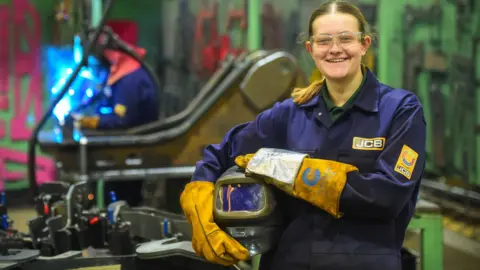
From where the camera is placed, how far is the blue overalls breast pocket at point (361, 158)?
1.44m

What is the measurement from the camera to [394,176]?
1363 mm

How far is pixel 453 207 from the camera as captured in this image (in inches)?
204

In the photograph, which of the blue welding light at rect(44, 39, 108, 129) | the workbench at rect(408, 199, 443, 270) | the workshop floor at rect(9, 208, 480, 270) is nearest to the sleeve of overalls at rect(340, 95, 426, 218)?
the workbench at rect(408, 199, 443, 270)

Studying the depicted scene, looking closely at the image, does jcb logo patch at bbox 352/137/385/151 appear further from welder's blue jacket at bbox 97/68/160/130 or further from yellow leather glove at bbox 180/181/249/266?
welder's blue jacket at bbox 97/68/160/130

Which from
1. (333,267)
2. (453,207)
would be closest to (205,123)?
(333,267)

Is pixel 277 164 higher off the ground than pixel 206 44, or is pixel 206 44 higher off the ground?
pixel 206 44

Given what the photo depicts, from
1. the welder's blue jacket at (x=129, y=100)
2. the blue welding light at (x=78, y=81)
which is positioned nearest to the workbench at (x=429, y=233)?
the welder's blue jacket at (x=129, y=100)

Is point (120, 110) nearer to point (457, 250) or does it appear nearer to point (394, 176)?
point (457, 250)

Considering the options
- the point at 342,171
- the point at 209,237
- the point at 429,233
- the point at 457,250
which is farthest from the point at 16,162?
the point at 342,171

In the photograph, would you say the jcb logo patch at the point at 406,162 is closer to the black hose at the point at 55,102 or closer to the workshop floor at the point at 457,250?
the workshop floor at the point at 457,250

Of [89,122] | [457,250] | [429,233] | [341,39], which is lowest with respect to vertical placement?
[457,250]

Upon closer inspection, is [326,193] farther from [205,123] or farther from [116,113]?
[116,113]

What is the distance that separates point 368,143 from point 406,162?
0.11 m

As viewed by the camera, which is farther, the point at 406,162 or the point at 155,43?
the point at 155,43
